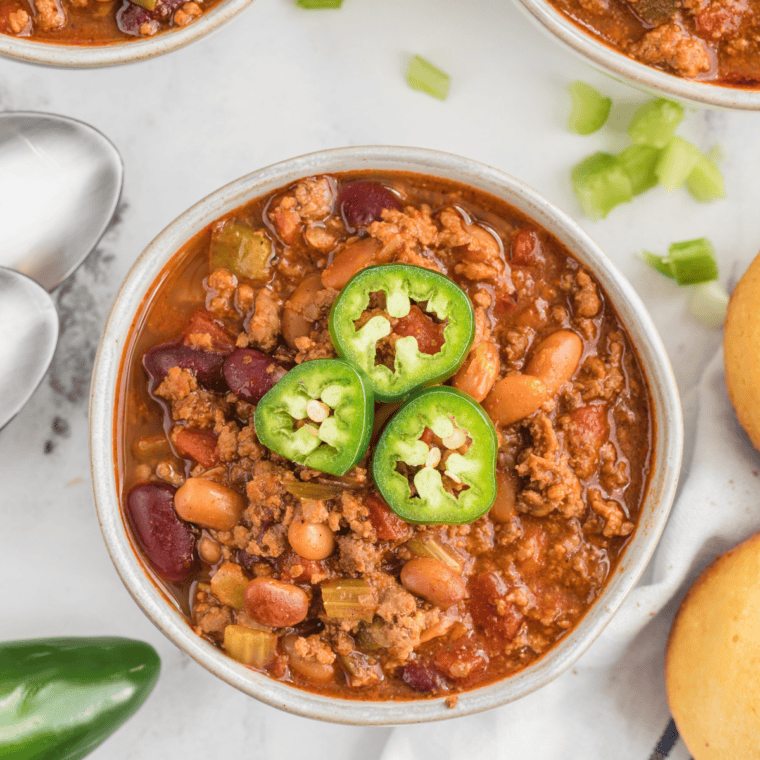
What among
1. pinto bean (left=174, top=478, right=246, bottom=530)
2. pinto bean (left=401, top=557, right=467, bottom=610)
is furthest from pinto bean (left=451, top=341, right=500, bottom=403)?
pinto bean (left=174, top=478, right=246, bottom=530)

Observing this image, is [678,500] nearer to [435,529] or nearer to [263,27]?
[435,529]

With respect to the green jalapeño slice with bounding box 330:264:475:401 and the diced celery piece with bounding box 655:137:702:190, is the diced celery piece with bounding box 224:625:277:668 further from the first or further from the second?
the diced celery piece with bounding box 655:137:702:190

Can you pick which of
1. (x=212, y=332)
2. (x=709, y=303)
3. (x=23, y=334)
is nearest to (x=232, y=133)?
(x=212, y=332)

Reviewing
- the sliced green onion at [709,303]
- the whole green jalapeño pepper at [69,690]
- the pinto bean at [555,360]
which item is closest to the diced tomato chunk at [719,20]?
the sliced green onion at [709,303]

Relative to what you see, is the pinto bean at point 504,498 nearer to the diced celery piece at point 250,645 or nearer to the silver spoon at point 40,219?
the diced celery piece at point 250,645

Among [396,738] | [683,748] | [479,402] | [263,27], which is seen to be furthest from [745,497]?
[263,27]

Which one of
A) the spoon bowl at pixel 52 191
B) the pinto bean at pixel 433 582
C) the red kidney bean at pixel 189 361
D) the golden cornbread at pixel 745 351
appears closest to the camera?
the pinto bean at pixel 433 582

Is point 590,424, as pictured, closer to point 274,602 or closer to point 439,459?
point 439,459
